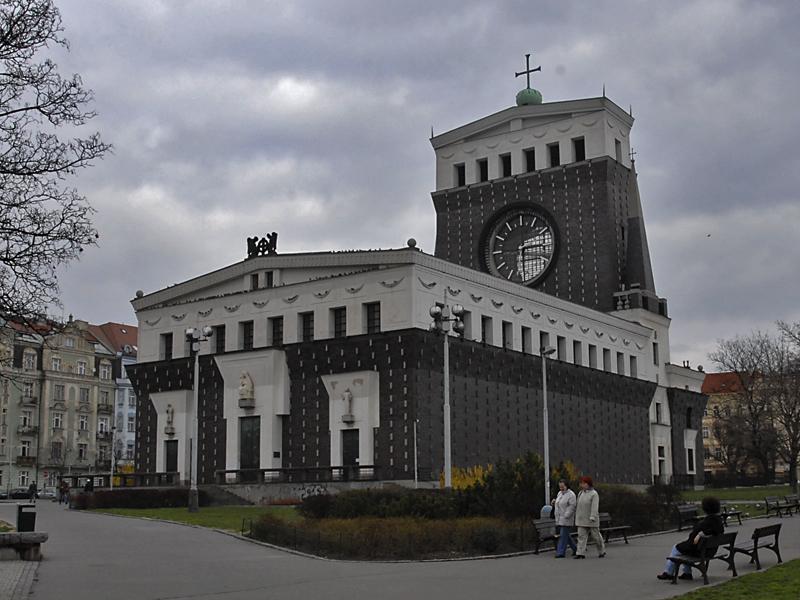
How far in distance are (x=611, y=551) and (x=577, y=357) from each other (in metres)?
41.6

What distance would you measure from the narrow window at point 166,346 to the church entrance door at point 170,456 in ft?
18.0

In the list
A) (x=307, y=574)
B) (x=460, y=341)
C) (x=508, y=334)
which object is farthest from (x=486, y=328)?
(x=307, y=574)

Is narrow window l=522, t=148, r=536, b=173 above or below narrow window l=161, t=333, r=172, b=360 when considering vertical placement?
above

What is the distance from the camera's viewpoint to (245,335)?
60.9 meters

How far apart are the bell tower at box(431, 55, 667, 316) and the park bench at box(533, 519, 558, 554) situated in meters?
50.7

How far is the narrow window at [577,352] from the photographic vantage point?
67.2 meters

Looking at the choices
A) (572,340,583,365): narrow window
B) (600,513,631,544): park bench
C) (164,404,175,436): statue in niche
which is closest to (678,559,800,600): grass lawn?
(600,513,631,544): park bench

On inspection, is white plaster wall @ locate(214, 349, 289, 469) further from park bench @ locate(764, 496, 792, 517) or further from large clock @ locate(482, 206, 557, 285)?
park bench @ locate(764, 496, 792, 517)

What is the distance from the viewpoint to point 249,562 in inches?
933

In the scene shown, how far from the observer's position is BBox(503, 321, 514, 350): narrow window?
60.9m

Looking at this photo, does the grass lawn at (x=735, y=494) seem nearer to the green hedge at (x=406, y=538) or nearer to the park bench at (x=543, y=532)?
the park bench at (x=543, y=532)

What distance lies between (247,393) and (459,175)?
3197 centimetres

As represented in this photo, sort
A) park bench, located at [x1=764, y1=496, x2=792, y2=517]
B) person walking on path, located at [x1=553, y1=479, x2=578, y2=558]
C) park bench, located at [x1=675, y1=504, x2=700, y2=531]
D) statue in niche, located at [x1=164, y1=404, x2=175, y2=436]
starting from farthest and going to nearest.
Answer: statue in niche, located at [x1=164, y1=404, x2=175, y2=436]
park bench, located at [x1=764, y1=496, x2=792, y2=517]
park bench, located at [x1=675, y1=504, x2=700, y2=531]
person walking on path, located at [x1=553, y1=479, x2=578, y2=558]

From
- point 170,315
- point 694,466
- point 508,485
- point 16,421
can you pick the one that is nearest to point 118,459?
point 16,421
